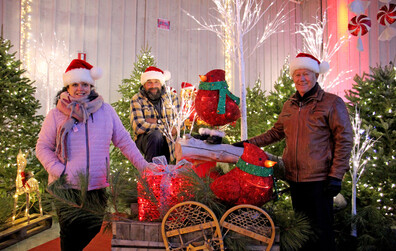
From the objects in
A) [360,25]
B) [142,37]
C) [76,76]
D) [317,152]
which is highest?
[360,25]

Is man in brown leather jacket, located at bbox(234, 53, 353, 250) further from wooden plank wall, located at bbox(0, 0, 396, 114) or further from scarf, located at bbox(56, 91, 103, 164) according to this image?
wooden plank wall, located at bbox(0, 0, 396, 114)

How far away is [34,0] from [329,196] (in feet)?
20.9

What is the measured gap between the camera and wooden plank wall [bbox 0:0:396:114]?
20.6ft

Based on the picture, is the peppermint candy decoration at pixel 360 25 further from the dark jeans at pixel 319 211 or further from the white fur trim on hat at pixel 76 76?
the white fur trim on hat at pixel 76 76

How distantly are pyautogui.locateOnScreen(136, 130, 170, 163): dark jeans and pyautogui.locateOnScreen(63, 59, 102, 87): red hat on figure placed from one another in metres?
0.98

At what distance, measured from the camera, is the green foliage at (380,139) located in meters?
2.91

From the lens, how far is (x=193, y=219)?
1097 mm

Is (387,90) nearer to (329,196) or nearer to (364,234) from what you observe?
(364,234)

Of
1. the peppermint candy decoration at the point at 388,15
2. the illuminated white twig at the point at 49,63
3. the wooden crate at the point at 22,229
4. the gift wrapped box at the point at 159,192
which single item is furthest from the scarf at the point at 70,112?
the peppermint candy decoration at the point at 388,15

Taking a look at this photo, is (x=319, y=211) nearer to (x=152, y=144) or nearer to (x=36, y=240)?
(x=152, y=144)

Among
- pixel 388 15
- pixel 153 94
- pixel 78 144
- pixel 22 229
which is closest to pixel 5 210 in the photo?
pixel 22 229

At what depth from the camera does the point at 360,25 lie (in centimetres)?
682

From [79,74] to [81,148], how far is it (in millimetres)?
421

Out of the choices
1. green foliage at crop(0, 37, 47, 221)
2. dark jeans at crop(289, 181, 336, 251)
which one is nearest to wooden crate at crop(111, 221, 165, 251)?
dark jeans at crop(289, 181, 336, 251)
